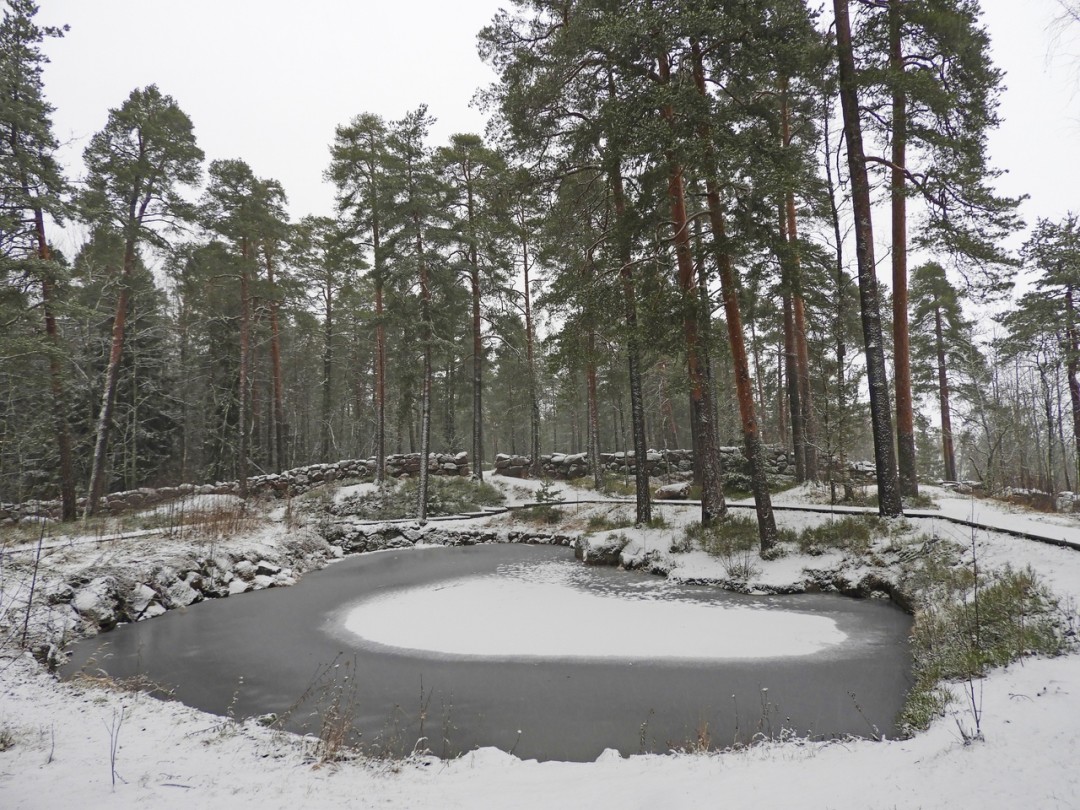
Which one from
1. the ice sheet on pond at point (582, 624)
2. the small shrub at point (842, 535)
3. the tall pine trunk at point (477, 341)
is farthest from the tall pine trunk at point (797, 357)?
the tall pine trunk at point (477, 341)

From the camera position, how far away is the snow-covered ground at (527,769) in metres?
2.92

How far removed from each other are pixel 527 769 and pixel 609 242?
11.8 metres

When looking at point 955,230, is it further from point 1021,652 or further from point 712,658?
point 712,658

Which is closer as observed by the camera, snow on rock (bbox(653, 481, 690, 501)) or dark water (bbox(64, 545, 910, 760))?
dark water (bbox(64, 545, 910, 760))

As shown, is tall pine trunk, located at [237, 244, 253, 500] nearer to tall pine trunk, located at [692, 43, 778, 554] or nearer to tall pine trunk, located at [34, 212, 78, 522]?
tall pine trunk, located at [34, 212, 78, 522]

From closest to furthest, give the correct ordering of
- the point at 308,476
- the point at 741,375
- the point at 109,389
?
1. the point at 741,375
2. the point at 109,389
3. the point at 308,476

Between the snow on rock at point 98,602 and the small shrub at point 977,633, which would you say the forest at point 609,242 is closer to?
the small shrub at point 977,633

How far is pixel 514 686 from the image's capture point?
5777mm

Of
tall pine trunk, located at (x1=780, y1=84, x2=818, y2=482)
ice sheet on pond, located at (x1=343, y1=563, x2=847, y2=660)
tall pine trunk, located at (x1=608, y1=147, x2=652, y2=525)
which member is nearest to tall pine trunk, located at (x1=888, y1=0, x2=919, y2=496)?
tall pine trunk, located at (x1=780, y1=84, x2=818, y2=482)

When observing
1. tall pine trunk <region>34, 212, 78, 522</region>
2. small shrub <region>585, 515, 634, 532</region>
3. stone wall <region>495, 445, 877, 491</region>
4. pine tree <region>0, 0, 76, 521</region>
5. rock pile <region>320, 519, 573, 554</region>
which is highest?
pine tree <region>0, 0, 76, 521</region>

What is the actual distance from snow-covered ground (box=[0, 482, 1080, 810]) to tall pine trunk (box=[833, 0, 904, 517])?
6476 mm

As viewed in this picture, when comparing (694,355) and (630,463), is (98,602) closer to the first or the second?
(694,355)

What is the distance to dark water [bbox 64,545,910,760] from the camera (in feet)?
15.0

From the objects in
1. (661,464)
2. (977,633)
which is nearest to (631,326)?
(977,633)
